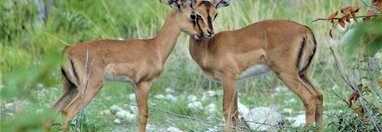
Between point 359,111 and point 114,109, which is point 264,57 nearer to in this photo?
point 359,111

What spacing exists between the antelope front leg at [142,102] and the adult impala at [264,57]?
0.64 meters

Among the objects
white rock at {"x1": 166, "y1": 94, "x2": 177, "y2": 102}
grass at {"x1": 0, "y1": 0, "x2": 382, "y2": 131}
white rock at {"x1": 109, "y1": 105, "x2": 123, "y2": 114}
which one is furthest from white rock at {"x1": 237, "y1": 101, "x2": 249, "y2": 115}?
white rock at {"x1": 109, "y1": 105, "x2": 123, "y2": 114}

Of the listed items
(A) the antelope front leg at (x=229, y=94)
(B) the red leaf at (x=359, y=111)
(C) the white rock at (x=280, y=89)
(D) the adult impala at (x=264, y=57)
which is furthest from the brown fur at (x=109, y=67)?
(C) the white rock at (x=280, y=89)

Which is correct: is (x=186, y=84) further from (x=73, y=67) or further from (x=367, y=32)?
(x=367, y=32)

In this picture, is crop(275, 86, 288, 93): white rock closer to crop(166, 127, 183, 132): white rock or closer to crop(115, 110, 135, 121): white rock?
crop(115, 110, 135, 121): white rock

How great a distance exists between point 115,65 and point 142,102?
0.36 m

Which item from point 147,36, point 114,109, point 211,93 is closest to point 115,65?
point 114,109

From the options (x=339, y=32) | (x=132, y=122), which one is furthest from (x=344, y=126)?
(x=339, y=32)

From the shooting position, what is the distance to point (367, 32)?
2.17 m

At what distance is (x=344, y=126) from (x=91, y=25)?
6.12 metres

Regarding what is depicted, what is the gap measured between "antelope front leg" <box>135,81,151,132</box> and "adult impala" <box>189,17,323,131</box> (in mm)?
638

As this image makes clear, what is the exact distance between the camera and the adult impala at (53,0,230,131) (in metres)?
6.25

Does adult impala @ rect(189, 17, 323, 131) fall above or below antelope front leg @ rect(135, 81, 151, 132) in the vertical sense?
above

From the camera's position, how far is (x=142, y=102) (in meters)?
6.51
